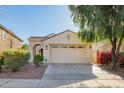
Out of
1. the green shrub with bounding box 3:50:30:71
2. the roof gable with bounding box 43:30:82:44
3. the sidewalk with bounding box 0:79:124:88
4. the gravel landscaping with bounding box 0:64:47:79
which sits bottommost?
the sidewalk with bounding box 0:79:124:88

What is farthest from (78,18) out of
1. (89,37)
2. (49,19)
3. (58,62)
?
(58,62)

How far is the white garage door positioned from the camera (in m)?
25.1

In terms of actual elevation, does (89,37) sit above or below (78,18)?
below

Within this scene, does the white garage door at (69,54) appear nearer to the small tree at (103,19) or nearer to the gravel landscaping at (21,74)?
the small tree at (103,19)

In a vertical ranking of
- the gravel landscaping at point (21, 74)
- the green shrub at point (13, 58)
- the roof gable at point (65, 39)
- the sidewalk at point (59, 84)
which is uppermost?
the roof gable at point (65, 39)

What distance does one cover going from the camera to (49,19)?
24.2 m

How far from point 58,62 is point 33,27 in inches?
242

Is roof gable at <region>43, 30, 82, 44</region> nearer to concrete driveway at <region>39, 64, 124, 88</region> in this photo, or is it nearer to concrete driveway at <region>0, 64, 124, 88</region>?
concrete driveway at <region>39, 64, 124, 88</region>

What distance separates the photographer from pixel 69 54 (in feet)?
82.8

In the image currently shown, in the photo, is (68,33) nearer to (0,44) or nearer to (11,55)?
(0,44)

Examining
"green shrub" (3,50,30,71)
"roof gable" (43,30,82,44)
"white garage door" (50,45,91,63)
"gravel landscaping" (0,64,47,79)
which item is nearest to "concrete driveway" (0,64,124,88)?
"gravel landscaping" (0,64,47,79)

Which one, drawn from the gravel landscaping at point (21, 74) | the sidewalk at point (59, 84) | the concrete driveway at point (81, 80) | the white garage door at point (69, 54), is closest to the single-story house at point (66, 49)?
the white garage door at point (69, 54)

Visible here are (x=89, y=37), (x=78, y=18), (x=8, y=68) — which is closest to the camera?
(x=8, y=68)

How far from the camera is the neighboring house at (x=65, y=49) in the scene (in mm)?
25094
